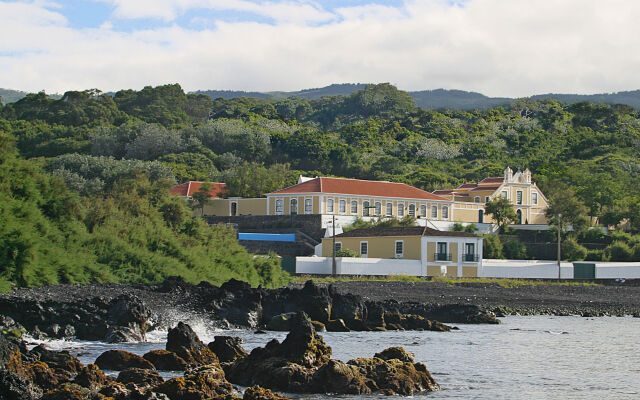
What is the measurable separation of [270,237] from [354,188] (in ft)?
34.3

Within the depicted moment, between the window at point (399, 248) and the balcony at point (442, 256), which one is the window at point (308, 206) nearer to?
the window at point (399, 248)

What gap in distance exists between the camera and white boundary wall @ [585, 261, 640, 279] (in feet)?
195

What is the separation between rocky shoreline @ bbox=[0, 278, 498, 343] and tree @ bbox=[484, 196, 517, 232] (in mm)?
36133

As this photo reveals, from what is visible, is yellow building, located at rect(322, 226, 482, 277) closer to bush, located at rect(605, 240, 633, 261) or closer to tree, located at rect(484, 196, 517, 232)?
bush, located at rect(605, 240, 633, 261)

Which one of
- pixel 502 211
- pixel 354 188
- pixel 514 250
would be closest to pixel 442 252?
pixel 514 250

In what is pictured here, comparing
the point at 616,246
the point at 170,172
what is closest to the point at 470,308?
the point at 616,246

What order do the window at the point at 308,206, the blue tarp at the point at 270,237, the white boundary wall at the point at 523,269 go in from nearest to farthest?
the white boundary wall at the point at 523,269 < the blue tarp at the point at 270,237 < the window at the point at 308,206

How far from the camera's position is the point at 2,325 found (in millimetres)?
20734

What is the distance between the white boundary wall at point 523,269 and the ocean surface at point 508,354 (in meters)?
22.0

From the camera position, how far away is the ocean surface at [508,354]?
1941cm

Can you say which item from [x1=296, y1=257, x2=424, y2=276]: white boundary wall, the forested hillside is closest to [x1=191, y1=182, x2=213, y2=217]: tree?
the forested hillside

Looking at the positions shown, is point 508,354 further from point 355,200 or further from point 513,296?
point 355,200

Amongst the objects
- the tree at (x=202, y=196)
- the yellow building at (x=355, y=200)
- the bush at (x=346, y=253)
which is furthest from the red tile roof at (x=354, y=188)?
the bush at (x=346, y=253)

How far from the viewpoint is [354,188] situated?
70.1 meters
